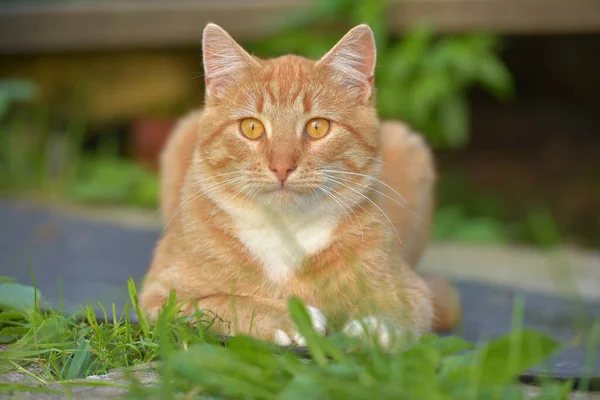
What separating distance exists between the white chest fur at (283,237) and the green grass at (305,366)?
0.47 metres

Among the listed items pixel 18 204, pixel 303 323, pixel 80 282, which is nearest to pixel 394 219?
pixel 303 323

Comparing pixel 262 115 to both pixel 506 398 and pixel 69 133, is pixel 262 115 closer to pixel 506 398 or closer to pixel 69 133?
pixel 506 398

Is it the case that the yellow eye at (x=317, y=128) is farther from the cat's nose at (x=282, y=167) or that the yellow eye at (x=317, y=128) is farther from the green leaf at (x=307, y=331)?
the green leaf at (x=307, y=331)

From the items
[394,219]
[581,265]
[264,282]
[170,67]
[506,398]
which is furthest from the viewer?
[170,67]

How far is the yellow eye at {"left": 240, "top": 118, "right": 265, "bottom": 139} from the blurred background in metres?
3.26

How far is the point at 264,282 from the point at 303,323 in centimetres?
72

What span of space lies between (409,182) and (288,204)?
3.90 feet

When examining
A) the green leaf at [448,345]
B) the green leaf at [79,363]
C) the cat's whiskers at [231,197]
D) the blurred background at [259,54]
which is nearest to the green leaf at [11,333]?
the green leaf at [79,363]

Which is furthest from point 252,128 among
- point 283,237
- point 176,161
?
point 176,161

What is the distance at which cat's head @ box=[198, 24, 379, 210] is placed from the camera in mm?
2762

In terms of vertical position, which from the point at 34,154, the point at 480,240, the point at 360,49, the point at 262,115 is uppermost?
the point at 360,49

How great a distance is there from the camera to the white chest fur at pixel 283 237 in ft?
9.36

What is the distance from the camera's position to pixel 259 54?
23.2 feet

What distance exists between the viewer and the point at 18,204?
239 inches
